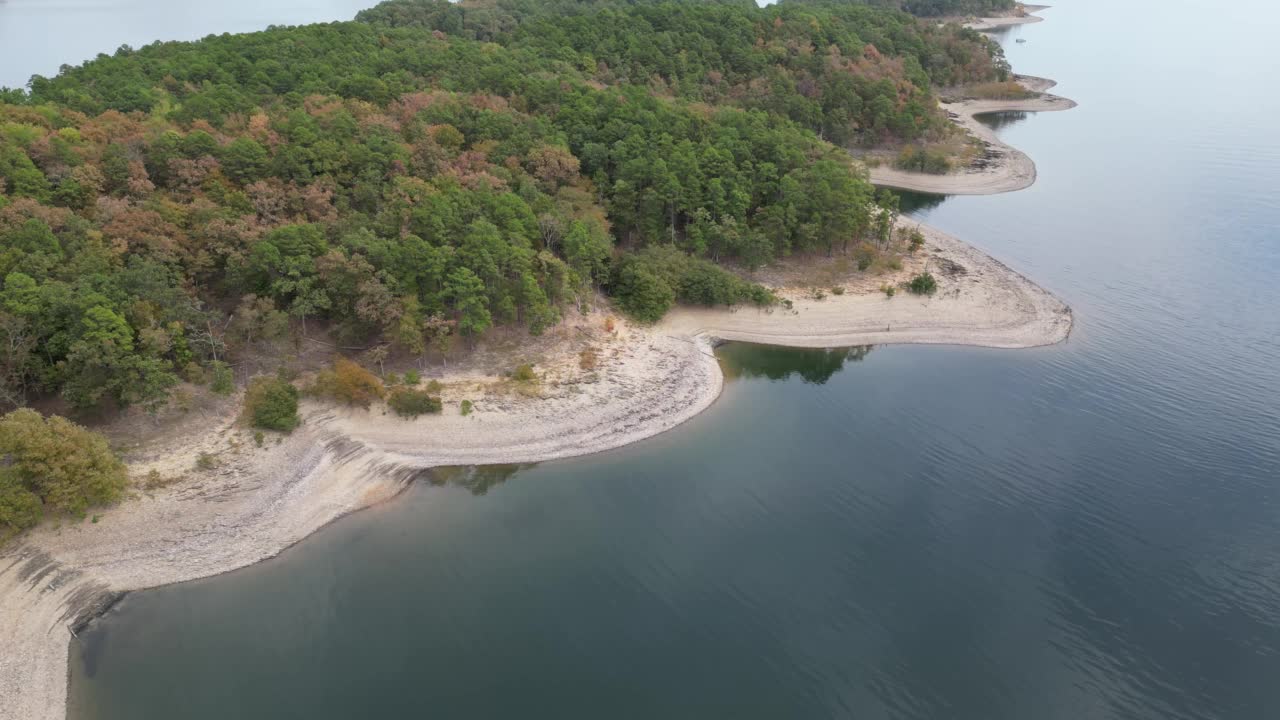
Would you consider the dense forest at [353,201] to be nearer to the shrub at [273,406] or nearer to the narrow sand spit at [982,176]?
the shrub at [273,406]

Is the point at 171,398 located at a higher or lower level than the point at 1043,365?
higher

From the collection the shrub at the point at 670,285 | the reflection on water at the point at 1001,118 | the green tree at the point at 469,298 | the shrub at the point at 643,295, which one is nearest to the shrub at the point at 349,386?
Answer: the green tree at the point at 469,298

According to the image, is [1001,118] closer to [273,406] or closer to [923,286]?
[923,286]

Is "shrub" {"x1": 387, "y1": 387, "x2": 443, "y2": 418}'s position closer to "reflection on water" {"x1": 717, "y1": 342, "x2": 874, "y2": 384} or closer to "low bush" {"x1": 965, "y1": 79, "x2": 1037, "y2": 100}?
"reflection on water" {"x1": 717, "y1": 342, "x2": 874, "y2": 384}

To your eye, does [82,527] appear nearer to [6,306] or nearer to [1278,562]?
[6,306]

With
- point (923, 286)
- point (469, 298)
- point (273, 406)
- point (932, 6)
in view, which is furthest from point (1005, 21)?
point (273, 406)

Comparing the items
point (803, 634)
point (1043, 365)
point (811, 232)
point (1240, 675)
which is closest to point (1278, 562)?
point (1240, 675)
